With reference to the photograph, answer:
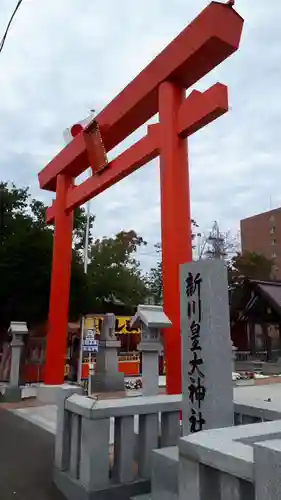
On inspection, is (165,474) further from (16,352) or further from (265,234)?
(265,234)

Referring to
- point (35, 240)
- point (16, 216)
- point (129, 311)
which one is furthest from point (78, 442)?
point (129, 311)

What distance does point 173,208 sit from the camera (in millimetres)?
6953

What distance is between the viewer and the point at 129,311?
19672mm

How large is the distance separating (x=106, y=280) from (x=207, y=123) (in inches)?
490

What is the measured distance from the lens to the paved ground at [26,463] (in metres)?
4.00

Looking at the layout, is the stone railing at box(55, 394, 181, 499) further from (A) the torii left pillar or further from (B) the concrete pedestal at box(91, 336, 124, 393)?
(B) the concrete pedestal at box(91, 336, 124, 393)

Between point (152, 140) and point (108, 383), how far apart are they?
7629mm

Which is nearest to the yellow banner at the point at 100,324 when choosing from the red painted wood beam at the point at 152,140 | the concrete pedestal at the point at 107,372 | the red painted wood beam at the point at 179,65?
the concrete pedestal at the point at 107,372

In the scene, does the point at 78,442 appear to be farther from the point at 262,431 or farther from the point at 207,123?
the point at 207,123

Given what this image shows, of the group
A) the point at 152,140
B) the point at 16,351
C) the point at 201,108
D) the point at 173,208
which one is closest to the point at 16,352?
the point at 16,351

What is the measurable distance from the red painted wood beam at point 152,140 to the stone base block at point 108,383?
5390 millimetres

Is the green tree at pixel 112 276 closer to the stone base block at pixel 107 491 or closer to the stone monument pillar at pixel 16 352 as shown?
the stone monument pillar at pixel 16 352

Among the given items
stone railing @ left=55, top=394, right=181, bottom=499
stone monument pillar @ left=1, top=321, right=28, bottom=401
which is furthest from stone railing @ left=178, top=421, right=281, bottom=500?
stone monument pillar @ left=1, top=321, right=28, bottom=401

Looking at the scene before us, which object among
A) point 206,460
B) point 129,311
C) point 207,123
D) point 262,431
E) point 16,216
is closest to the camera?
point 206,460
